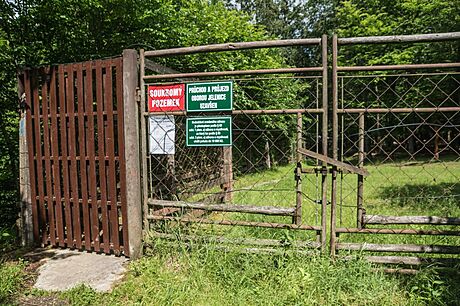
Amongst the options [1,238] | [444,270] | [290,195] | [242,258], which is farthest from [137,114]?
[290,195]

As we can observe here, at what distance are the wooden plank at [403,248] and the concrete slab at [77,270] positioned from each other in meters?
2.49

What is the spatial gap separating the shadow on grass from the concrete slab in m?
3.50

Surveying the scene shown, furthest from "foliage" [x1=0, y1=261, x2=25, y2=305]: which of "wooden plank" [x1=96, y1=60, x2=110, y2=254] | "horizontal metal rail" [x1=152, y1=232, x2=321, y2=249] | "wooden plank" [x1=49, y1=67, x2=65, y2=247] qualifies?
"horizontal metal rail" [x1=152, y1=232, x2=321, y2=249]

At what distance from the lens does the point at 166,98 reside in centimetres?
372

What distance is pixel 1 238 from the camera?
181 inches

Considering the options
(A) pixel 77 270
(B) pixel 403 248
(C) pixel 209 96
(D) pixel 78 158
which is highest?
(C) pixel 209 96

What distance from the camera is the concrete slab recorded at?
3.37 m

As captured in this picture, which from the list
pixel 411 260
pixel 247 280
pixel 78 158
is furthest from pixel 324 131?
pixel 78 158

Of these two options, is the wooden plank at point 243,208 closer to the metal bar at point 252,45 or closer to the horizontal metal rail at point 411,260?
the horizontal metal rail at point 411,260

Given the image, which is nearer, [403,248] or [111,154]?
[403,248]

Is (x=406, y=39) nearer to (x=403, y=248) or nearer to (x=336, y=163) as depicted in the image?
(x=336, y=163)

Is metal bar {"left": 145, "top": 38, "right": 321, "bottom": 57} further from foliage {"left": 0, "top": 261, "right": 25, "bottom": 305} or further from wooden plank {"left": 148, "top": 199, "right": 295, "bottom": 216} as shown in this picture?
foliage {"left": 0, "top": 261, "right": 25, "bottom": 305}

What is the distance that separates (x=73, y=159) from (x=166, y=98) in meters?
1.61

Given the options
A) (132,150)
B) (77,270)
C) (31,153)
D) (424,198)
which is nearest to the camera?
(77,270)
